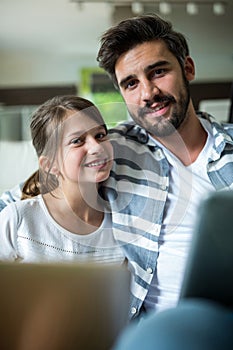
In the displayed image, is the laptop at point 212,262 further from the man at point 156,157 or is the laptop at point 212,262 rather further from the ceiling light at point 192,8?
the ceiling light at point 192,8

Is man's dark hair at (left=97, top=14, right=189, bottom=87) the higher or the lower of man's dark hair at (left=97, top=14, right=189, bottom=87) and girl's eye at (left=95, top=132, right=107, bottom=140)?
the higher

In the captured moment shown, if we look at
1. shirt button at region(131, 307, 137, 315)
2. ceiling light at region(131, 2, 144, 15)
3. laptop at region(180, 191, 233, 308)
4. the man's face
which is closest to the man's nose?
the man's face

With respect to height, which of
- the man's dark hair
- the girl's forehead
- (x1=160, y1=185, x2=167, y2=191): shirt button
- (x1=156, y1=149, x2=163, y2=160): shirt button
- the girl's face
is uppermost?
the man's dark hair

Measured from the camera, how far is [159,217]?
2.87ft

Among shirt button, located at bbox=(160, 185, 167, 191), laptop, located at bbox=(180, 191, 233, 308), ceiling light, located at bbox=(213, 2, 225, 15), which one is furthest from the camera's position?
ceiling light, located at bbox=(213, 2, 225, 15)

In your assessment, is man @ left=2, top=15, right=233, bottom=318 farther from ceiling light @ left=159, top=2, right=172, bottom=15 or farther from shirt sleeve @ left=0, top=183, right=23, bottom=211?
ceiling light @ left=159, top=2, right=172, bottom=15

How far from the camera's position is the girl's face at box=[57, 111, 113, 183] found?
809 mm

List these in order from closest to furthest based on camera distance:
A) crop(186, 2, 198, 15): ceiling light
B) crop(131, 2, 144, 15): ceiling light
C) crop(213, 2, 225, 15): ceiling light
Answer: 1. crop(131, 2, 144, 15): ceiling light
2. crop(213, 2, 225, 15): ceiling light
3. crop(186, 2, 198, 15): ceiling light

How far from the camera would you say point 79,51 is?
3402mm

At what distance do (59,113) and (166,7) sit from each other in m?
1.13

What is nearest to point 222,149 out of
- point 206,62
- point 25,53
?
point 206,62

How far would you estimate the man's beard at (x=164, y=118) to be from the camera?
920mm

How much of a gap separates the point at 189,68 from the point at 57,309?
687 millimetres

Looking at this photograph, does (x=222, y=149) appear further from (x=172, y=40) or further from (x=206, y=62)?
(x=206, y=62)
